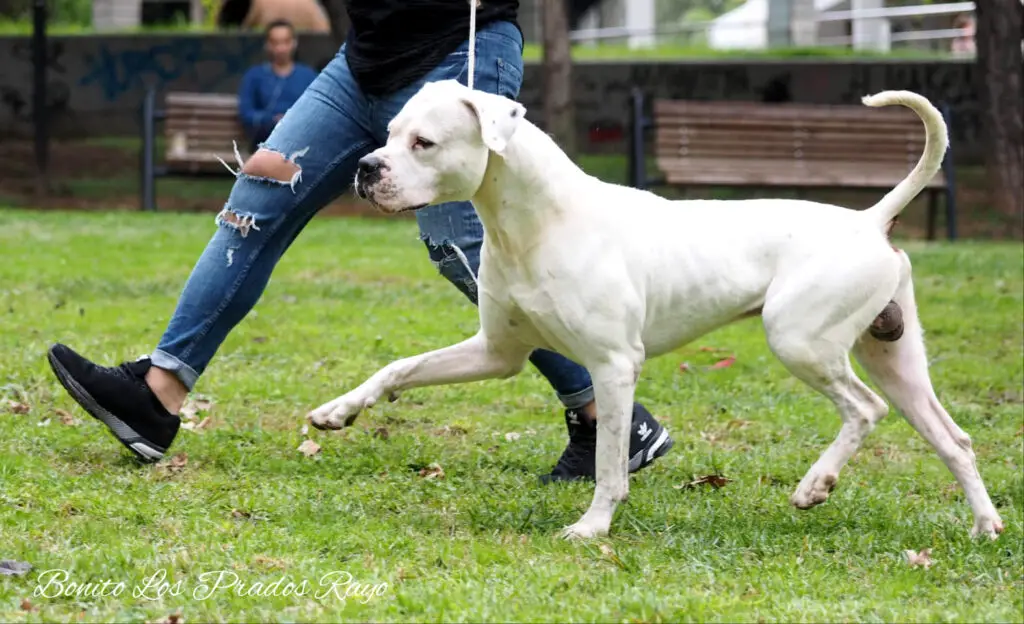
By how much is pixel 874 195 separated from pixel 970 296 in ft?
25.4

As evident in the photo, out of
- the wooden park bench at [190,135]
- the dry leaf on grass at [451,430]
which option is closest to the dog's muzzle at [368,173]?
the dry leaf on grass at [451,430]

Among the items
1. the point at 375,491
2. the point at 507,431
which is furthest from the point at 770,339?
the point at 507,431

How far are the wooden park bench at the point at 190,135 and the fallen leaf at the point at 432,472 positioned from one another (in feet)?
35.3

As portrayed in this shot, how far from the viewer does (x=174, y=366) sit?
502 cm

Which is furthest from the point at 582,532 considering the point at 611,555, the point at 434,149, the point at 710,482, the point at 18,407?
the point at 18,407

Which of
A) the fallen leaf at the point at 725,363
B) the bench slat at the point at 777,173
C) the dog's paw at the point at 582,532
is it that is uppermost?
the dog's paw at the point at 582,532

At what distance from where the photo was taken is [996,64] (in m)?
15.0

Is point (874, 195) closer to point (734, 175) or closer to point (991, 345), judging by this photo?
point (734, 175)

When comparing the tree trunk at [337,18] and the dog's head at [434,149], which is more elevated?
the dog's head at [434,149]

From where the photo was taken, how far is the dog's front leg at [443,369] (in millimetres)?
4625

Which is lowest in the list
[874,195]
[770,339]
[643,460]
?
[874,195]

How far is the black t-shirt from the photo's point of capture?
4.76m

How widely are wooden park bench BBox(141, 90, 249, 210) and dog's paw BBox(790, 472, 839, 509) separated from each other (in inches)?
465

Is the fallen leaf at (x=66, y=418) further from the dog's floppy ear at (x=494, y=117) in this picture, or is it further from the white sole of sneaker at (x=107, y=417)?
the dog's floppy ear at (x=494, y=117)
